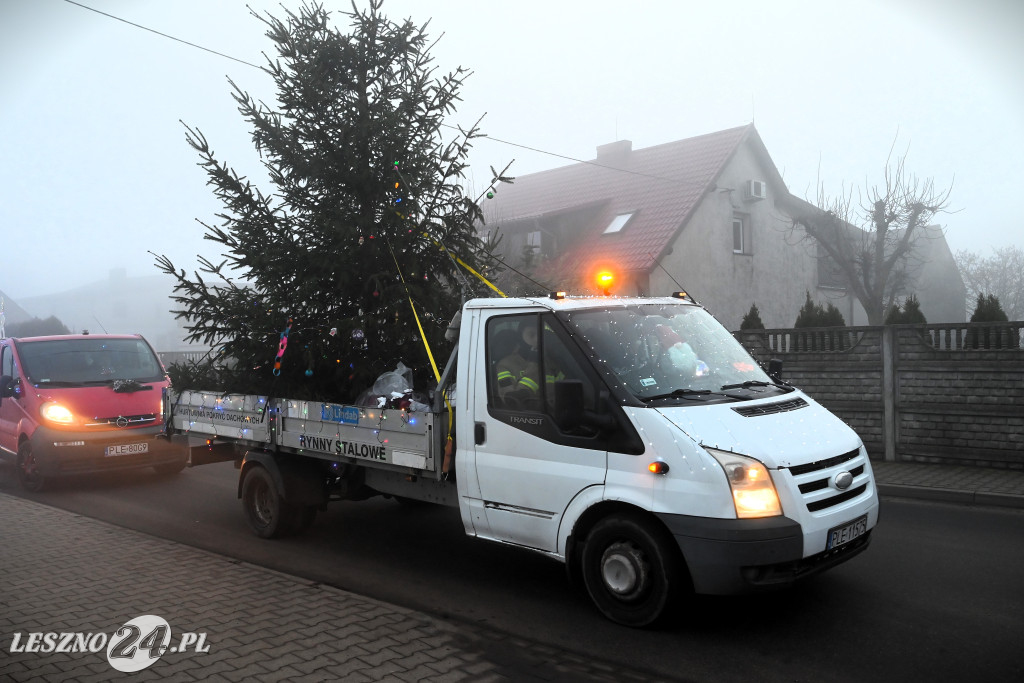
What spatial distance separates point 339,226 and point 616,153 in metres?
21.9

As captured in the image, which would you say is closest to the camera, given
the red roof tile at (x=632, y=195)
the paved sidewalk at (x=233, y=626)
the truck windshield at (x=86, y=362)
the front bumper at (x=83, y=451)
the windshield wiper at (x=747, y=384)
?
the paved sidewalk at (x=233, y=626)

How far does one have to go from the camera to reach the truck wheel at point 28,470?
9.90m

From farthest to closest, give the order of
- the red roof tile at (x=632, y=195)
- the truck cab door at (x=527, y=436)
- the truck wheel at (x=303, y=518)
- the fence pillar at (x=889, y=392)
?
the red roof tile at (x=632, y=195) → the fence pillar at (x=889, y=392) → the truck wheel at (x=303, y=518) → the truck cab door at (x=527, y=436)

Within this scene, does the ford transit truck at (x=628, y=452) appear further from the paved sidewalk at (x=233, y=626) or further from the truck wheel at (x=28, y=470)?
the truck wheel at (x=28, y=470)

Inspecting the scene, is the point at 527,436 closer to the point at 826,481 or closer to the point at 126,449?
the point at 826,481

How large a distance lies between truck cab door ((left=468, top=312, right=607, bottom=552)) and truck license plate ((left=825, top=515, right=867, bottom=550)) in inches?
A: 52.8

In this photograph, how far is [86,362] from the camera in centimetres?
1071

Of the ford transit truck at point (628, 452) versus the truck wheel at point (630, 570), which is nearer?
the ford transit truck at point (628, 452)

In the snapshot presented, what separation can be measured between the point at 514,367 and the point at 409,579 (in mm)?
1940

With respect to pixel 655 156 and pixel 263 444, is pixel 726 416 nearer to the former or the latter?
pixel 263 444

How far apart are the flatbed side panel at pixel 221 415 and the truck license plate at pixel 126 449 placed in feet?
7.26

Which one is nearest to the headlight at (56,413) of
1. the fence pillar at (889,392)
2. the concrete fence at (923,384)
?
the concrete fence at (923,384)

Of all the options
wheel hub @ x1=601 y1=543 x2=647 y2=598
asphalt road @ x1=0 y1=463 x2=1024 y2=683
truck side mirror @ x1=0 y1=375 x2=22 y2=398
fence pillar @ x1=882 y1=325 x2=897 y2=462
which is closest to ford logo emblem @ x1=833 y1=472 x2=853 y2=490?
asphalt road @ x1=0 y1=463 x2=1024 y2=683

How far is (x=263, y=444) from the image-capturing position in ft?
23.8
